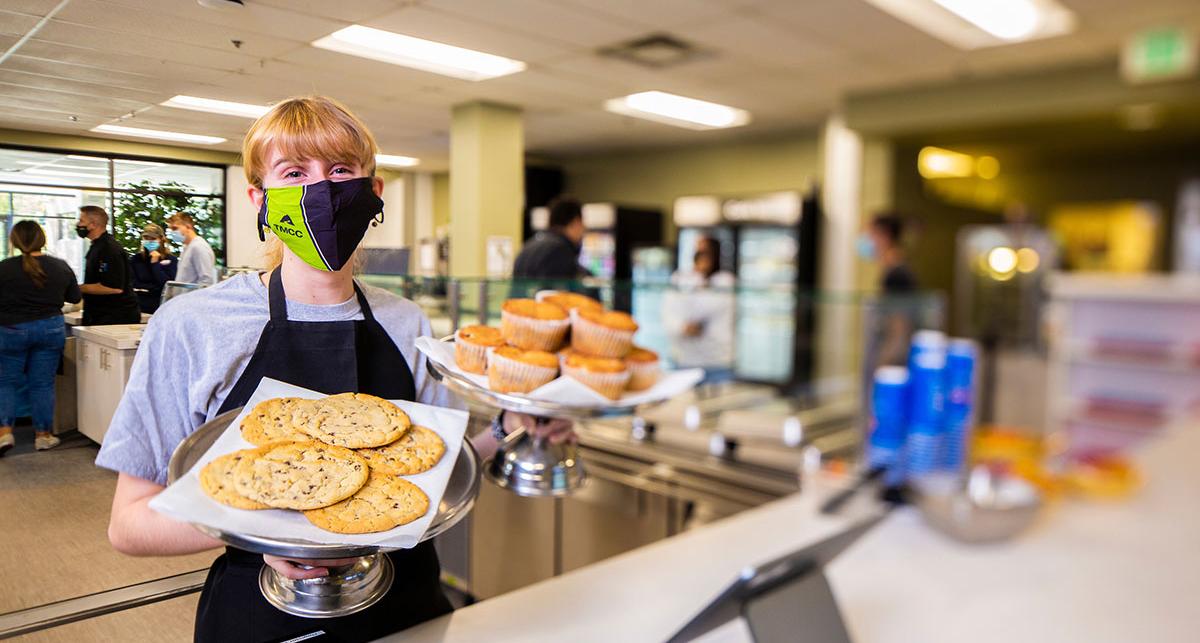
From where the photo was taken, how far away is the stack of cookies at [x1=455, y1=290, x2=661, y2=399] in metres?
0.84

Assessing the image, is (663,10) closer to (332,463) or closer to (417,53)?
(417,53)

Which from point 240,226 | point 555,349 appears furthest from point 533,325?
point 240,226

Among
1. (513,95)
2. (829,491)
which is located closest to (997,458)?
(829,491)

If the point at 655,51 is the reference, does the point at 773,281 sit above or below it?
below

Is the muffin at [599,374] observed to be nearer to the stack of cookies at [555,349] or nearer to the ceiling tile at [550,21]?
the stack of cookies at [555,349]

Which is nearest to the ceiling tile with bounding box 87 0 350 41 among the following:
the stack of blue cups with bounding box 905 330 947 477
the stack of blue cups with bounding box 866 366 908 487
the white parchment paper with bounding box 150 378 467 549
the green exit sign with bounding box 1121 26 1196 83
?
the white parchment paper with bounding box 150 378 467 549

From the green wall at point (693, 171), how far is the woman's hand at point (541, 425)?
0.39 metres

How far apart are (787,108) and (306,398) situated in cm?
124

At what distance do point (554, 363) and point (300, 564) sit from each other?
0.39 meters

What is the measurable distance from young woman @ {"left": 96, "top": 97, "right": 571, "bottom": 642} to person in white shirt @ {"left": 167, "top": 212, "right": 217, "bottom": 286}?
0.03 metres

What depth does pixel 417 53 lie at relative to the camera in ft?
2.61

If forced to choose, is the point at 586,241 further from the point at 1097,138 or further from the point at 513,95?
the point at 1097,138

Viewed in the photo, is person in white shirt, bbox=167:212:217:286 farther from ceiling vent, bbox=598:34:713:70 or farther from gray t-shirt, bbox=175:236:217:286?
ceiling vent, bbox=598:34:713:70

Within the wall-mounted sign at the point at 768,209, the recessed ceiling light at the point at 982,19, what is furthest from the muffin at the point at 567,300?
the wall-mounted sign at the point at 768,209
